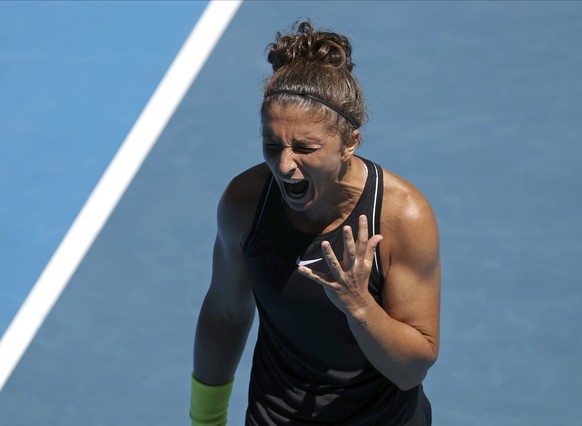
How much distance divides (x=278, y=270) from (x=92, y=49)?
4.07m

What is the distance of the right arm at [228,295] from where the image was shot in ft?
11.5

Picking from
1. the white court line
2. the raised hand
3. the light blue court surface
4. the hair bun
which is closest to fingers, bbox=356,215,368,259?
the raised hand

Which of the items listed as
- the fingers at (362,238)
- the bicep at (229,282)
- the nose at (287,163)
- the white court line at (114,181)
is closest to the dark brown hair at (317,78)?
the nose at (287,163)

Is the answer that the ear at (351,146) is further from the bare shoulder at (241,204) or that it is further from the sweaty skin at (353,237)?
the bare shoulder at (241,204)

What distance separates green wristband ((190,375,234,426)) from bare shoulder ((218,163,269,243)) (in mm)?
580

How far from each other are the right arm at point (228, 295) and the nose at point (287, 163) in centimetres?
33

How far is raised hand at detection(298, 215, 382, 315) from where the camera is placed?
3053 mm

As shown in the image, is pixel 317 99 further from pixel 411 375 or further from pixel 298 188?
pixel 411 375

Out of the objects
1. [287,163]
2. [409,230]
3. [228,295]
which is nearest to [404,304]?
[409,230]

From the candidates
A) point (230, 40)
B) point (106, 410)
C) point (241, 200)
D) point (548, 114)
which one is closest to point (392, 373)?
point (241, 200)

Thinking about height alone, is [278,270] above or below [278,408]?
above

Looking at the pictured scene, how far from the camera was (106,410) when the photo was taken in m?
5.25

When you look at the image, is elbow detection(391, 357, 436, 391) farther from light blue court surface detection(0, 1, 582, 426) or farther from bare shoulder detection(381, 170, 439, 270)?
light blue court surface detection(0, 1, 582, 426)

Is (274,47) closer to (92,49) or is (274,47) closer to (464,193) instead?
(464,193)
